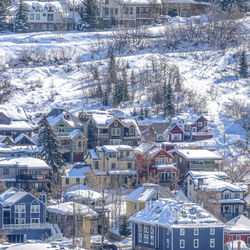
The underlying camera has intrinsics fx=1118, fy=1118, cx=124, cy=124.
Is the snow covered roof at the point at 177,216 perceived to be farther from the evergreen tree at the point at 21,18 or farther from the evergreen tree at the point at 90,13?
the evergreen tree at the point at 90,13

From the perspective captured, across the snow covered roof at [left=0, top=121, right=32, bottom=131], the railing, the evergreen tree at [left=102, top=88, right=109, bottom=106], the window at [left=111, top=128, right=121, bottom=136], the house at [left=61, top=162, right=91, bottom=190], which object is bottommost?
the house at [left=61, top=162, right=91, bottom=190]

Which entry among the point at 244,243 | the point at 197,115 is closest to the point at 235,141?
the point at 197,115

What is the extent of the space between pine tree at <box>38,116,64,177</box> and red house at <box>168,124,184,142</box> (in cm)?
1490

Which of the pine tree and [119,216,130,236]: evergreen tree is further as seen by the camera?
the pine tree

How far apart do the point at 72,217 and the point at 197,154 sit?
717 inches

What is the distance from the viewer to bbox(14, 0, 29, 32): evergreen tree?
12338cm

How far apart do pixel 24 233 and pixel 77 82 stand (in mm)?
38841

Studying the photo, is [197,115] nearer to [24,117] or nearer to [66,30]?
[24,117]

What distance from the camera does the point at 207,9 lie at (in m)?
132

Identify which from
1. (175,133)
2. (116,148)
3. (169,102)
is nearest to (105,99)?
(169,102)

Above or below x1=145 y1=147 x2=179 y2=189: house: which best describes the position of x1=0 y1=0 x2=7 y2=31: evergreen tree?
above

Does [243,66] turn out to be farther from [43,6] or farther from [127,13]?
[43,6]

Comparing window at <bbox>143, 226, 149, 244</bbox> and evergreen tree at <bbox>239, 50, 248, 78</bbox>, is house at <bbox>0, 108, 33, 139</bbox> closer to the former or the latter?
window at <bbox>143, 226, 149, 244</bbox>

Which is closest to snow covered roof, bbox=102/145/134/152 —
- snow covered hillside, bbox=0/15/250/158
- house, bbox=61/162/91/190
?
house, bbox=61/162/91/190
